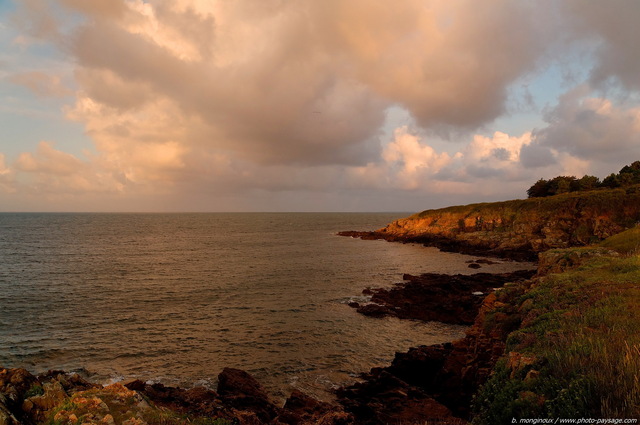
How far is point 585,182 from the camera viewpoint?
89250 millimetres

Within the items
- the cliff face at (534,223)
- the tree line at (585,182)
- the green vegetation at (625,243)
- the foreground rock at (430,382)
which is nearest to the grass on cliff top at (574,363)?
the foreground rock at (430,382)

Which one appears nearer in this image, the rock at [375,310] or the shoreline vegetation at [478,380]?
the shoreline vegetation at [478,380]

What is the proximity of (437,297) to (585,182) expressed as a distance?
83940 millimetres

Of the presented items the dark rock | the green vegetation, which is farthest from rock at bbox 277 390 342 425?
the green vegetation

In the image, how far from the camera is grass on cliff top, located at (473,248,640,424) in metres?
6.26

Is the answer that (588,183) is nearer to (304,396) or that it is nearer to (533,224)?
(533,224)

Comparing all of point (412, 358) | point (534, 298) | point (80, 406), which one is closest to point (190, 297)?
point (412, 358)

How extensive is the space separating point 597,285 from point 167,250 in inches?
2948

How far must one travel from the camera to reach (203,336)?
2472cm

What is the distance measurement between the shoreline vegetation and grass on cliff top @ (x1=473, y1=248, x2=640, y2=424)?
0.03m

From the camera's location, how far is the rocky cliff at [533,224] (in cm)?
6081

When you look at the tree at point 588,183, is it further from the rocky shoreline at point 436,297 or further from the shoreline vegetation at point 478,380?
the shoreline vegetation at point 478,380

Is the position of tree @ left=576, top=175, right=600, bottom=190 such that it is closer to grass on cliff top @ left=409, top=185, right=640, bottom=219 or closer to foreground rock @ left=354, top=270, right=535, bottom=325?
grass on cliff top @ left=409, top=185, right=640, bottom=219

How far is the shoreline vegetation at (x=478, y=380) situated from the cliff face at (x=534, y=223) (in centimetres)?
3629
